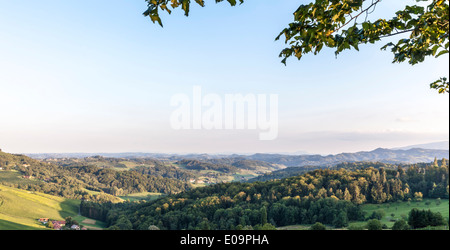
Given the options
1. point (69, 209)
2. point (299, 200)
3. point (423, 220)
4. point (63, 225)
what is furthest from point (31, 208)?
point (423, 220)

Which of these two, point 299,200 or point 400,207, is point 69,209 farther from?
point 400,207

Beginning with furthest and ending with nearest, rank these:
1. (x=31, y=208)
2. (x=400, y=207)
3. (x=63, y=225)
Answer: (x=31, y=208), (x=63, y=225), (x=400, y=207)

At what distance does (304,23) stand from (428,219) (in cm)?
Answer: 4258

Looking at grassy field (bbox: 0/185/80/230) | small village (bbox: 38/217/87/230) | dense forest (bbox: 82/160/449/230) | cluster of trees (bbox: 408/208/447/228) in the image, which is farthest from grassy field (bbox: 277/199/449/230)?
grassy field (bbox: 0/185/80/230)

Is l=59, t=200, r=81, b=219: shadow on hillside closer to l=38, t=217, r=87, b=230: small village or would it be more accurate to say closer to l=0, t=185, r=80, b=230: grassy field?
l=0, t=185, r=80, b=230: grassy field

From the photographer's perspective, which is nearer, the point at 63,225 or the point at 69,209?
the point at 63,225

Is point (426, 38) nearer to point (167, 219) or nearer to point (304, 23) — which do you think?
point (304, 23)

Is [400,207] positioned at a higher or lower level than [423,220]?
lower

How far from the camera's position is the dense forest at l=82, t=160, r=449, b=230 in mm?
76438

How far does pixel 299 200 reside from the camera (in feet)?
287

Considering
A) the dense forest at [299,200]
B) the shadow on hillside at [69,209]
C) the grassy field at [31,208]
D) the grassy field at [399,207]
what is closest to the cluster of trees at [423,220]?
the dense forest at [299,200]

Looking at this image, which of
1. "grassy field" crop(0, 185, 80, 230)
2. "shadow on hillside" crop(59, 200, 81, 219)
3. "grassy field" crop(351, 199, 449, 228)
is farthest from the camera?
"shadow on hillside" crop(59, 200, 81, 219)

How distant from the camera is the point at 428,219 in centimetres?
3247
